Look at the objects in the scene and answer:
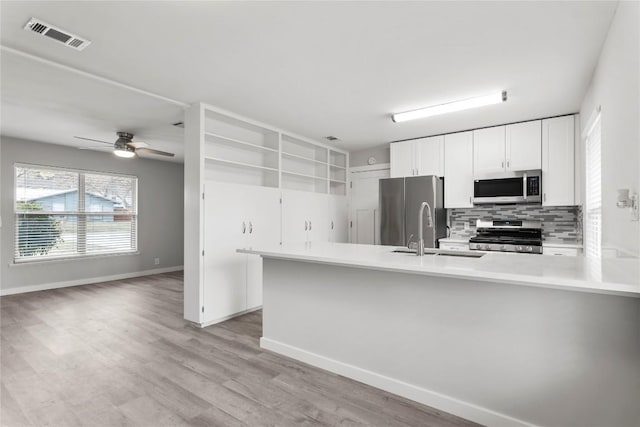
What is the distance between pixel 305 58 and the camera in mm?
2602

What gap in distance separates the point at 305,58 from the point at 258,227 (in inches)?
89.3

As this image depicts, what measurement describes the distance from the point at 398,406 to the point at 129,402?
1754mm

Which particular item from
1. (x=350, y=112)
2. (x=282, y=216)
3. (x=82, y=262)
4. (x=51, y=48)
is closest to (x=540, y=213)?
(x=350, y=112)

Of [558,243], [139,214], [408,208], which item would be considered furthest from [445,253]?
[139,214]

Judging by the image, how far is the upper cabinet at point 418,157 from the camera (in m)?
4.75

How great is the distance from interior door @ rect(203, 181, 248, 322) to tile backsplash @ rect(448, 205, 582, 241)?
130 inches

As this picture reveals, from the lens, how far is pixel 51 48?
2.42 meters

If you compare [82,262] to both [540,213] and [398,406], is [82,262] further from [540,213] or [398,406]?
[540,213]

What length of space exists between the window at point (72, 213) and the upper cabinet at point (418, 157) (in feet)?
17.1

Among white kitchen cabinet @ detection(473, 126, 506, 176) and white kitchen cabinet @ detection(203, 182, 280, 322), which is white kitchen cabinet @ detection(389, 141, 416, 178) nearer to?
white kitchen cabinet @ detection(473, 126, 506, 176)

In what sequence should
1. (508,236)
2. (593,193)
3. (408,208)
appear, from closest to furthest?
(593,193) → (508,236) → (408,208)

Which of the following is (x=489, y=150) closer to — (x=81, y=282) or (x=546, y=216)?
(x=546, y=216)

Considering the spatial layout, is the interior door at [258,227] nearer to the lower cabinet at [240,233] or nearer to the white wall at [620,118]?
the lower cabinet at [240,233]

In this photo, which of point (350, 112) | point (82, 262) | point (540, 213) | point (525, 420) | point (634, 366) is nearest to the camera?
point (634, 366)
